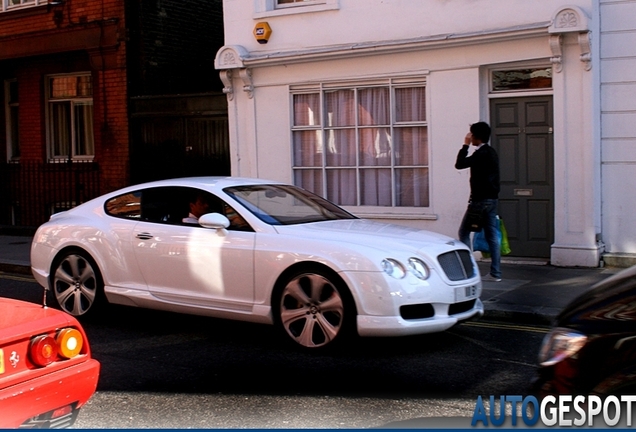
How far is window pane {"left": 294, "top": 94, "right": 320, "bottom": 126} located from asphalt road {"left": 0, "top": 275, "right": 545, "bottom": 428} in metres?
5.80

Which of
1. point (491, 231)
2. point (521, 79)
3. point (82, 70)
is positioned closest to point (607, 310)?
point (491, 231)

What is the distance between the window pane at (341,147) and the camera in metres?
13.7

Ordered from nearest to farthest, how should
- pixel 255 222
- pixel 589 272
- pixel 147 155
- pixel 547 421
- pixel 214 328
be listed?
pixel 547 421 < pixel 255 222 < pixel 214 328 < pixel 589 272 < pixel 147 155

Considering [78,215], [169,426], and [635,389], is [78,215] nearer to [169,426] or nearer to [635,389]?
[169,426]

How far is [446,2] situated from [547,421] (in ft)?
31.3

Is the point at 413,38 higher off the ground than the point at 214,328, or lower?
higher

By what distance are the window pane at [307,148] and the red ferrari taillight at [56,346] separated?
9.32 metres

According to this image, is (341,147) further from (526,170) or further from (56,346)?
(56,346)

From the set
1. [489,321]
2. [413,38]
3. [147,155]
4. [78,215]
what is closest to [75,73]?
[147,155]

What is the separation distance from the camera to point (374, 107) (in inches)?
526

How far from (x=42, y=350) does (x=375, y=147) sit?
9.40 m

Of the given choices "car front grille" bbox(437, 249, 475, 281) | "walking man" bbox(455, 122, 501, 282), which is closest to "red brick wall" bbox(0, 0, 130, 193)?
"walking man" bbox(455, 122, 501, 282)

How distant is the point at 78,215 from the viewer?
9.12 metres

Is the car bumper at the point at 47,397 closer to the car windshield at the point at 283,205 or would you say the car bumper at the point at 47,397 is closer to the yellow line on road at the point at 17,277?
the car windshield at the point at 283,205
